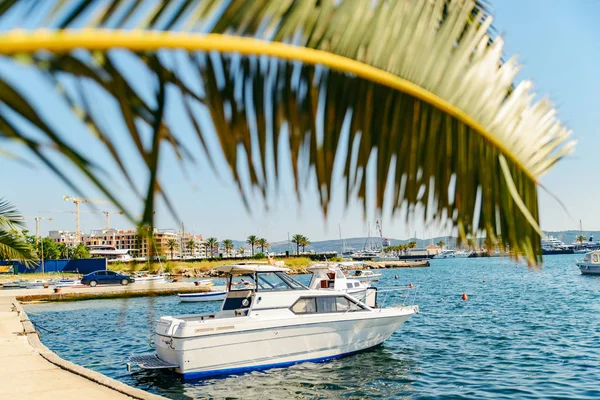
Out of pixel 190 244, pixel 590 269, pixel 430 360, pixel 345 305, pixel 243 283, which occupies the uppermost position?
pixel 190 244

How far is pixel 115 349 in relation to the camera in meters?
18.7

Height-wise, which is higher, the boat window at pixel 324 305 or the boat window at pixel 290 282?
the boat window at pixel 290 282

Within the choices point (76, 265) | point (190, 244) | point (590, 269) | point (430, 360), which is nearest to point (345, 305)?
point (430, 360)

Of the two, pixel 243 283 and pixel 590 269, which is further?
pixel 590 269

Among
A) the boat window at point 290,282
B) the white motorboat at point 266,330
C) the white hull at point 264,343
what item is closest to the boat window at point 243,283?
the white motorboat at point 266,330

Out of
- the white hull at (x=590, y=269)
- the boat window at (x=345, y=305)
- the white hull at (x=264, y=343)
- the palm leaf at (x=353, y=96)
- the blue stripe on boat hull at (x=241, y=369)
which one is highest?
the palm leaf at (x=353, y=96)

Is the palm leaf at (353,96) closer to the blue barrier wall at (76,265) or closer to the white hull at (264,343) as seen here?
the white hull at (264,343)

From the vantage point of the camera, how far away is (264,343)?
1399cm

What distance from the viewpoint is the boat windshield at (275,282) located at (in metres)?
15.2

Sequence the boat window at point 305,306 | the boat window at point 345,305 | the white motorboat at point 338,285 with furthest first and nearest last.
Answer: the white motorboat at point 338,285 < the boat window at point 345,305 < the boat window at point 305,306

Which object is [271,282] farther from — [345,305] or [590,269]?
[590,269]

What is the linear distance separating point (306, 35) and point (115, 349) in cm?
1903

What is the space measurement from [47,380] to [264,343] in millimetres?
5775

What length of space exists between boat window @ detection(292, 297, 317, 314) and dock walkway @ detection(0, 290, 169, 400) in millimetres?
6064
